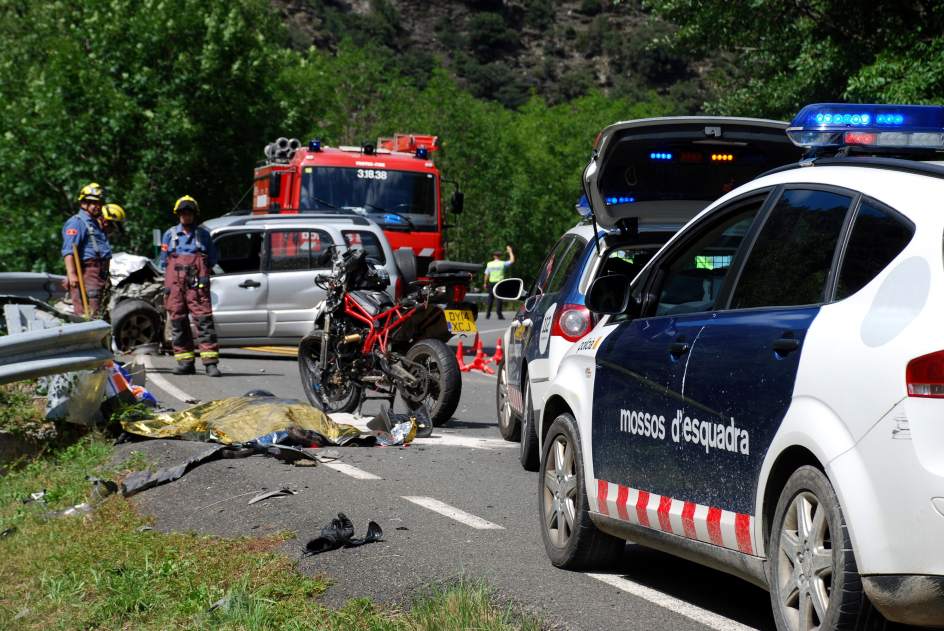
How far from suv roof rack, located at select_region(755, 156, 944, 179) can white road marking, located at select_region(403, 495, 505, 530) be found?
2.83m

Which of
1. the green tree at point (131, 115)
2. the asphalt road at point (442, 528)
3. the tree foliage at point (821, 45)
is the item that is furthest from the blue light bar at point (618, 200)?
the green tree at point (131, 115)

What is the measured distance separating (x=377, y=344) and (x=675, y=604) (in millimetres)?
6345

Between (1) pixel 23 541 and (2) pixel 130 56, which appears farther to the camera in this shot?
(2) pixel 130 56

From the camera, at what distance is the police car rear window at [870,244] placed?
4223 mm

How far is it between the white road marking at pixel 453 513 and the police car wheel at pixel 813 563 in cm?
289

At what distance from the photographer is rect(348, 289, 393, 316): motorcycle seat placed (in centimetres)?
1188

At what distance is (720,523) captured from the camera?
4.94 metres

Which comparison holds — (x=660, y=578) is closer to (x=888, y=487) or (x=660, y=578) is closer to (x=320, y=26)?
(x=888, y=487)

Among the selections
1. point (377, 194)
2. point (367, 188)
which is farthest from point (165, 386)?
point (377, 194)

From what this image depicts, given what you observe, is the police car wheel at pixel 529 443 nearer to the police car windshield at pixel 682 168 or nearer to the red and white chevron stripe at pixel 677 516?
the police car windshield at pixel 682 168

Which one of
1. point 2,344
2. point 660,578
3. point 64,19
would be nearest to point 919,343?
point 660,578

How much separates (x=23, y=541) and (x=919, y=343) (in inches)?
199

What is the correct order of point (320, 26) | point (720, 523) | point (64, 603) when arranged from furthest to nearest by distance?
point (320, 26) < point (64, 603) < point (720, 523)

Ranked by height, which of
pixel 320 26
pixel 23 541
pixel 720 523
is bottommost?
pixel 23 541
